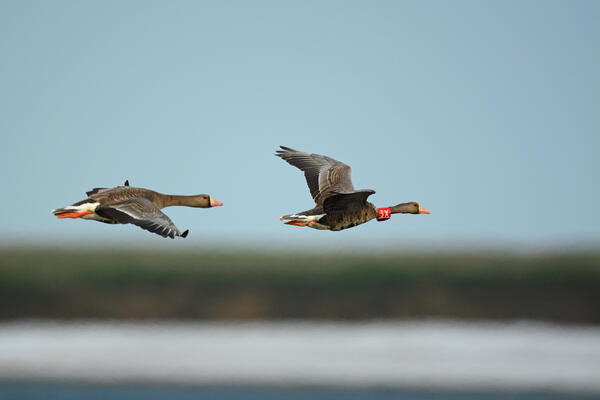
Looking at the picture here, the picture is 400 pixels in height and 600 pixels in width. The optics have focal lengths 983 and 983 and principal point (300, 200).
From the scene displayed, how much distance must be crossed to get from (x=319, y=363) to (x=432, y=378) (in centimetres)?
559

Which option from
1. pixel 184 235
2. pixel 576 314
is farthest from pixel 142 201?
pixel 576 314

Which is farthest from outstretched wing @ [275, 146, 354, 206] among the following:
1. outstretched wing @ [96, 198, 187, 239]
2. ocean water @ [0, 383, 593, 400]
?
ocean water @ [0, 383, 593, 400]

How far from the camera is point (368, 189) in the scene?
14242 mm

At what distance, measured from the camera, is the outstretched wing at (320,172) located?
1689 cm

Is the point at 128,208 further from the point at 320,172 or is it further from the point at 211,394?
the point at 211,394

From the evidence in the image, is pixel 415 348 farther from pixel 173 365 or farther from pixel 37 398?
pixel 37 398

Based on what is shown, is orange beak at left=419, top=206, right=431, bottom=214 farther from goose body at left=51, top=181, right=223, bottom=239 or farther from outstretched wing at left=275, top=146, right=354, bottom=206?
goose body at left=51, top=181, right=223, bottom=239

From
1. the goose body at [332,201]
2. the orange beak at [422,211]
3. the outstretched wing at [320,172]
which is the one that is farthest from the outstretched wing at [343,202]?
the orange beak at [422,211]

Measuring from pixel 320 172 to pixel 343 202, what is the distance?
254 cm

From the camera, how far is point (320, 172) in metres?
17.7

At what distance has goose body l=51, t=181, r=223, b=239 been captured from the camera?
42.8ft

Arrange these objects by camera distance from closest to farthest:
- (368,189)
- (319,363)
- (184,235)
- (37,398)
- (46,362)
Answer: (184,235) < (368,189) < (37,398) < (46,362) < (319,363)

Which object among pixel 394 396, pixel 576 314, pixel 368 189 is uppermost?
pixel 368 189

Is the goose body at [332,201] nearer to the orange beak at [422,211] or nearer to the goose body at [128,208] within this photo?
the orange beak at [422,211]
